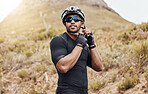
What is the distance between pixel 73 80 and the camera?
6.71ft

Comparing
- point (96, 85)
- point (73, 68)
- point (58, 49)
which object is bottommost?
point (96, 85)

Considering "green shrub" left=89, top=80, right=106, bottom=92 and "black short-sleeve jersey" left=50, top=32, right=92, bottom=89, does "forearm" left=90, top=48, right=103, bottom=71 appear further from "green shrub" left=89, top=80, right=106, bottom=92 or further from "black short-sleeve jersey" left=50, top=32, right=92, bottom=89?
"green shrub" left=89, top=80, right=106, bottom=92

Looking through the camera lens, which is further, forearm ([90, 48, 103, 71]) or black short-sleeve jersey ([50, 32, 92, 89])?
forearm ([90, 48, 103, 71])

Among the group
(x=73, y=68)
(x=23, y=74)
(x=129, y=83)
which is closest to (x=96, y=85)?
(x=129, y=83)

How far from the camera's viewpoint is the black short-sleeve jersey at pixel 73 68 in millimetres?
2036

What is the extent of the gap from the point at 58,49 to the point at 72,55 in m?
0.23

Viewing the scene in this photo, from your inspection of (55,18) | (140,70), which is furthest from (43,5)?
(140,70)

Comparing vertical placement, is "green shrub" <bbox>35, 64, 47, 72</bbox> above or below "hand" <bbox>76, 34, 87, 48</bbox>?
below

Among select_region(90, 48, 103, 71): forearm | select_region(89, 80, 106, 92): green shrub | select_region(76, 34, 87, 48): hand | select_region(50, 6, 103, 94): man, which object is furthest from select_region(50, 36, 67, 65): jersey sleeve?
select_region(89, 80, 106, 92): green shrub

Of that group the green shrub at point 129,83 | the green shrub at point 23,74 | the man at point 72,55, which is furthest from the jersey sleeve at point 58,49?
the green shrub at point 23,74

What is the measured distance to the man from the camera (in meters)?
1.98

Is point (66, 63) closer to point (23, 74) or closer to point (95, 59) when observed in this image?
point (95, 59)

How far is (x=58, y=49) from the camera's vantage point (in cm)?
209

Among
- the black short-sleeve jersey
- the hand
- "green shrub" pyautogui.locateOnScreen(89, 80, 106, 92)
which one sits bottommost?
"green shrub" pyautogui.locateOnScreen(89, 80, 106, 92)
